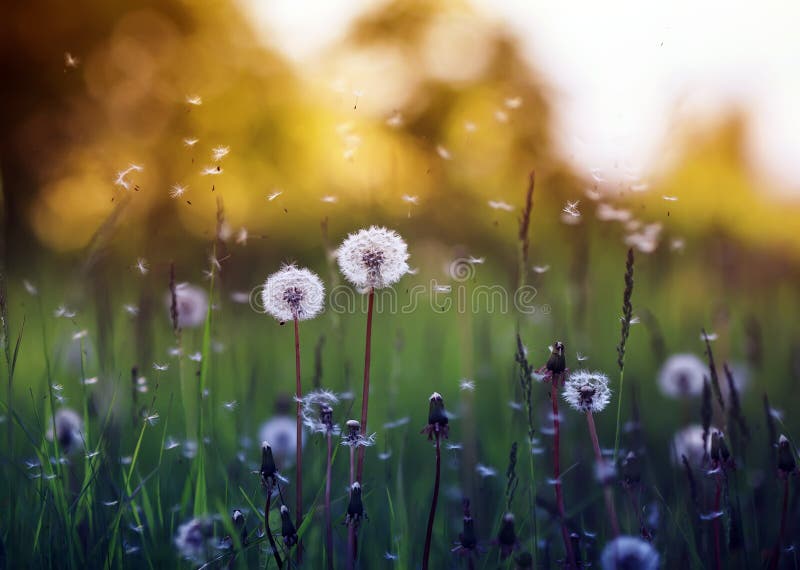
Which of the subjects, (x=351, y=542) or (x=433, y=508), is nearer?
(x=433, y=508)

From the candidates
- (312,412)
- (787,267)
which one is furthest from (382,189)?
(787,267)

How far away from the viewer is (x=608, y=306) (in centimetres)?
428

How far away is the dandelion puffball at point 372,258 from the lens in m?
1.73

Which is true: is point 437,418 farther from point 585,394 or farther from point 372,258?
point 372,258

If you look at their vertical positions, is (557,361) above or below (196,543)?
above

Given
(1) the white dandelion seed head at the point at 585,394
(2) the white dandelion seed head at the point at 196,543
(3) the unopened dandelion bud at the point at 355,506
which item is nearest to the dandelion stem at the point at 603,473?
(1) the white dandelion seed head at the point at 585,394

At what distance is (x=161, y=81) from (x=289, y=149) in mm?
841

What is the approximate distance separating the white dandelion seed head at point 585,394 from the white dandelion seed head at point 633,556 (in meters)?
0.29

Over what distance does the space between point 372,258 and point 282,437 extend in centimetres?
103

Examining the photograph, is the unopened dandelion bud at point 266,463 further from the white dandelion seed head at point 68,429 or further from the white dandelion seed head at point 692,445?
the white dandelion seed head at point 692,445

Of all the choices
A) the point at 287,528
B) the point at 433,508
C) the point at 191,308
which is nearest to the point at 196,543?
the point at 287,528

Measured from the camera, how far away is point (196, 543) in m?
1.62

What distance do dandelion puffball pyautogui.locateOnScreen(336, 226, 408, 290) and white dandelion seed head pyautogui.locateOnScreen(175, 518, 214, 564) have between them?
68 cm

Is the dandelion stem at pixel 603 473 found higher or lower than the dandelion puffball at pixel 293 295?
lower
